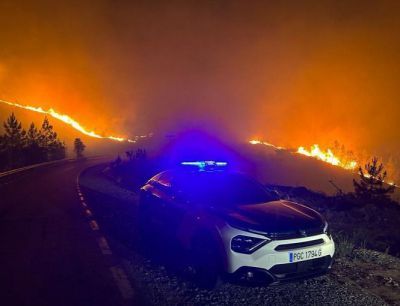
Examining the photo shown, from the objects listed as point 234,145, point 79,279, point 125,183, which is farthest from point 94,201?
point 234,145

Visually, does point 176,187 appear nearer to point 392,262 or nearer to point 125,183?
point 392,262

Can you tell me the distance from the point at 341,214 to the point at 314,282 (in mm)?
8915

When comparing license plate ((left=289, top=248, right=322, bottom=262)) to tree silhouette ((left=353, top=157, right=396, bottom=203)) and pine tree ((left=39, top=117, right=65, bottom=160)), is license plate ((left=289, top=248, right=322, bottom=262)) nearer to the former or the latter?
tree silhouette ((left=353, top=157, right=396, bottom=203))

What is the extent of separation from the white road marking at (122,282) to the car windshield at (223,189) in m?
1.61

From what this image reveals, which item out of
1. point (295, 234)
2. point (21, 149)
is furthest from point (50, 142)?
point (295, 234)

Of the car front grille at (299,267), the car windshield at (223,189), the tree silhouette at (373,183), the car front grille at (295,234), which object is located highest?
the car windshield at (223,189)

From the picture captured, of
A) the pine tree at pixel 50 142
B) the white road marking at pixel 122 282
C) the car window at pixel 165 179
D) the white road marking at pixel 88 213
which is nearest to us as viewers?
the white road marking at pixel 122 282

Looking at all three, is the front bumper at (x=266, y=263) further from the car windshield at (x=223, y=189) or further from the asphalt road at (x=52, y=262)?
the asphalt road at (x=52, y=262)

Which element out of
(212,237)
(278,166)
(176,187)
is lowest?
(278,166)

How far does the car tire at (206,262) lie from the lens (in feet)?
15.8

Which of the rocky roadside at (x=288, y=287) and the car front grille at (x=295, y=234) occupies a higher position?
the car front grille at (x=295, y=234)

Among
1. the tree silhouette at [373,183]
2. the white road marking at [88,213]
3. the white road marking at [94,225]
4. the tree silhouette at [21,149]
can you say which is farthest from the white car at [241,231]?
the tree silhouette at [21,149]

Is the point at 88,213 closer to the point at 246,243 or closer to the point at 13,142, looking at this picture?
the point at 246,243

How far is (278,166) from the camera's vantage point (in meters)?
139
